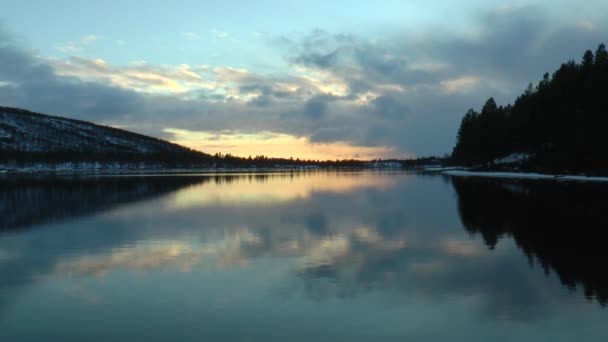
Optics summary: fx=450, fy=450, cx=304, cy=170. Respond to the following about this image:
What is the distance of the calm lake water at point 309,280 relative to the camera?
941 centimetres

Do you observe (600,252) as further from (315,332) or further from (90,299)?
(90,299)

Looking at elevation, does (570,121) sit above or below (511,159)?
above

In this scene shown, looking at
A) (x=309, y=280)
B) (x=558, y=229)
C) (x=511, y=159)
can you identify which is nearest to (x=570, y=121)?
(x=558, y=229)

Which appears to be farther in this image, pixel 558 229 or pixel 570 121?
pixel 570 121

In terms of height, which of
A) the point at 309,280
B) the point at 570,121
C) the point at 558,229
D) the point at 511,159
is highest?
the point at 570,121

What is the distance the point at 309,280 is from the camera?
13.2 m

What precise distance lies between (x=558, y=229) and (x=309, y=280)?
13.9m

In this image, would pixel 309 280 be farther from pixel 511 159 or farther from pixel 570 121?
pixel 511 159

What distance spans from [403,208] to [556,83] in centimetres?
4852

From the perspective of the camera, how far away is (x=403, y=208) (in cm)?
3319

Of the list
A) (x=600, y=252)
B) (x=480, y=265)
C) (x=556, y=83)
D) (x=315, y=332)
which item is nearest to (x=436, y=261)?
(x=480, y=265)

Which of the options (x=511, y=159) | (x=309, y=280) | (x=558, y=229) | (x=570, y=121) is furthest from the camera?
(x=511, y=159)

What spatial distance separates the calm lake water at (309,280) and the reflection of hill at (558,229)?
0.09 metres

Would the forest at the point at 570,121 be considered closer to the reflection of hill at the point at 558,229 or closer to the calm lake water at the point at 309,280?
the reflection of hill at the point at 558,229
